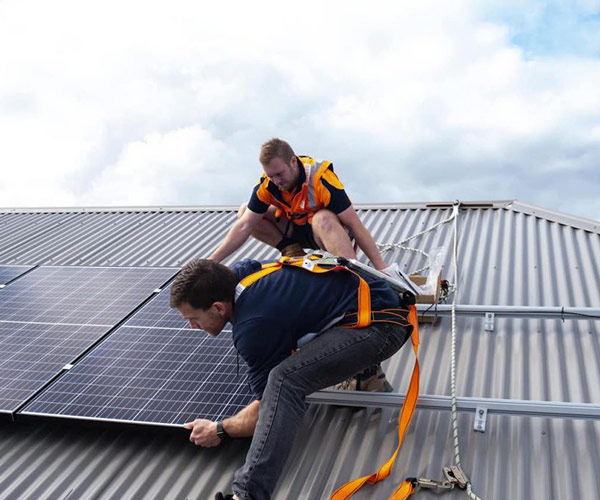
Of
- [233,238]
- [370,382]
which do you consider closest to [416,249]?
[233,238]

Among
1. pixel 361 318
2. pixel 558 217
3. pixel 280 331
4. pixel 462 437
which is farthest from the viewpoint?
pixel 558 217

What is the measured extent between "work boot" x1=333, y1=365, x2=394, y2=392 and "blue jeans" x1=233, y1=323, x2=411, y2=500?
52 cm

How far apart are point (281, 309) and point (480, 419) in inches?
69.9

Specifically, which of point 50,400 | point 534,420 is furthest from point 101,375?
point 534,420

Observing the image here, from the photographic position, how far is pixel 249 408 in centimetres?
458

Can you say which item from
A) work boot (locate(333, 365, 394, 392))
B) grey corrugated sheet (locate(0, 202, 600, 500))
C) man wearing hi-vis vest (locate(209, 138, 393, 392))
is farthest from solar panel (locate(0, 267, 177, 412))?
work boot (locate(333, 365, 394, 392))

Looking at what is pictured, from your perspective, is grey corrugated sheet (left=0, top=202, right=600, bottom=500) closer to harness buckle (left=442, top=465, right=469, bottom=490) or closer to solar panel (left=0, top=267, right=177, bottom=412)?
harness buckle (left=442, top=465, right=469, bottom=490)

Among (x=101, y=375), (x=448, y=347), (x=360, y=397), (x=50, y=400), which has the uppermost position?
(x=448, y=347)

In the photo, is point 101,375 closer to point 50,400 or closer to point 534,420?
point 50,400

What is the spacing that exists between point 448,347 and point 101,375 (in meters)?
3.10

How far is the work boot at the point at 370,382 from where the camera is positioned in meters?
5.21

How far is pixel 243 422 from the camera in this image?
15.1ft

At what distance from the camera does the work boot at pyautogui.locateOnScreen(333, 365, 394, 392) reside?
5207 millimetres

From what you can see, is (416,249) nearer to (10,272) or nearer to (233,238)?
(233,238)
